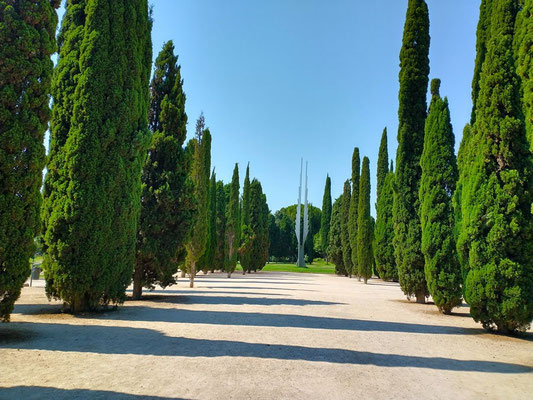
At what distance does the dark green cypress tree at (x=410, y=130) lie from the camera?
44.6ft

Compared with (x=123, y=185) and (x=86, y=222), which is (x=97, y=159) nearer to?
(x=123, y=185)

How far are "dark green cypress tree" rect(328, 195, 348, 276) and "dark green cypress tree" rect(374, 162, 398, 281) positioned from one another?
7.65m

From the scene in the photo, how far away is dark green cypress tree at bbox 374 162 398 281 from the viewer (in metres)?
26.9

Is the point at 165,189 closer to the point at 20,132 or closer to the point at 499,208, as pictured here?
the point at 20,132

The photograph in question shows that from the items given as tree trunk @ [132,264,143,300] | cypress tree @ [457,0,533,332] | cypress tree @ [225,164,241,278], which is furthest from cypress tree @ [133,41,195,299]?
cypress tree @ [225,164,241,278]

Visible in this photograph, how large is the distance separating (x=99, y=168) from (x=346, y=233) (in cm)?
2739

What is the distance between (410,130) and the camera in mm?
14461

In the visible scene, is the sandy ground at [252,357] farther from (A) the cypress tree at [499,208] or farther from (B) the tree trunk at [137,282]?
(B) the tree trunk at [137,282]

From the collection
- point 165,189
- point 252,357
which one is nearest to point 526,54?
point 252,357

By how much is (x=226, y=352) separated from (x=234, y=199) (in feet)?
84.6

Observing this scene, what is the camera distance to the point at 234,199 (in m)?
31.6

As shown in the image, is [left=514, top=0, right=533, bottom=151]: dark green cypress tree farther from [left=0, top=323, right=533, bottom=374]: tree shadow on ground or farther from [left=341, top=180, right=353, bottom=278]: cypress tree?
[left=341, top=180, right=353, bottom=278]: cypress tree

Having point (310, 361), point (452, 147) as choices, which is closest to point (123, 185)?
point (310, 361)

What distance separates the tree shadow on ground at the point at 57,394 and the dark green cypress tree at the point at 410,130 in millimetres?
11385
